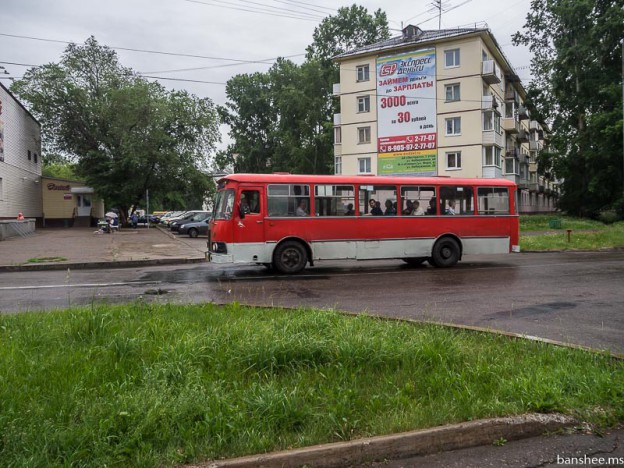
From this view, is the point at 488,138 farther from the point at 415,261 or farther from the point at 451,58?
the point at 415,261

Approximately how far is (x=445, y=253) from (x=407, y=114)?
2858cm

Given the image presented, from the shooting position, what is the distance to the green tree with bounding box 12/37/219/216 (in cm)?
4025

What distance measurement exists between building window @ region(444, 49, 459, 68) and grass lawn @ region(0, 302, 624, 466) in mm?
38855

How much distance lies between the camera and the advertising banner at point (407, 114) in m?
40.7

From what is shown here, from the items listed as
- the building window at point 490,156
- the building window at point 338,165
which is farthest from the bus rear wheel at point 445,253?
the building window at point 338,165

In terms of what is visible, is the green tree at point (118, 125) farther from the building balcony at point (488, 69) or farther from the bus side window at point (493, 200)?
the bus side window at point (493, 200)

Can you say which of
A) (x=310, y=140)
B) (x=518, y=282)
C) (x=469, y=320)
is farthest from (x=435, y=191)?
(x=310, y=140)

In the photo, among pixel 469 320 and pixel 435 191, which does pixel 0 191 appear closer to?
pixel 435 191

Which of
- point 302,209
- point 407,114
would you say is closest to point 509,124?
point 407,114

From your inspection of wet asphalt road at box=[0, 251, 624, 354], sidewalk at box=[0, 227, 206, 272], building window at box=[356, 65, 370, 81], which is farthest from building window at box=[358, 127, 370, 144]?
wet asphalt road at box=[0, 251, 624, 354]

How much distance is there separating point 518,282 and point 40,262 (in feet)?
46.4

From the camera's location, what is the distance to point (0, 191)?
104ft

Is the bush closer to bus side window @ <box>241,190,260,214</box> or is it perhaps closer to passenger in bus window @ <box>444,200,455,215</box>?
passenger in bus window @ <box>444,200,455,215</box>

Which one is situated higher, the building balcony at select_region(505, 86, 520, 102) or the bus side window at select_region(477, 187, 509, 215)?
the building balcony at select_region(505, 86, 520, 102)
